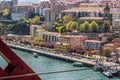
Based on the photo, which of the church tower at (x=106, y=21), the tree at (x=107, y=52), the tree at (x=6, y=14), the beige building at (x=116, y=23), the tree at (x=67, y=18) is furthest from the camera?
the tree at (x=6, y=14)

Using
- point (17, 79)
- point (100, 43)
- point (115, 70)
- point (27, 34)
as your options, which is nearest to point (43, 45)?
point (100, 43)

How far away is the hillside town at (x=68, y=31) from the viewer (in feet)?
26.0

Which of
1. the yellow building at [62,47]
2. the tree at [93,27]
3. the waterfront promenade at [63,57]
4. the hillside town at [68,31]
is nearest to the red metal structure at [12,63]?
the waterfront promenade at [63,57]

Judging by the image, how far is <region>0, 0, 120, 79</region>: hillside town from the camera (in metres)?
7.93

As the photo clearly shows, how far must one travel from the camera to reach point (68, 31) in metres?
10.1

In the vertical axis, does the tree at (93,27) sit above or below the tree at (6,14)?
above

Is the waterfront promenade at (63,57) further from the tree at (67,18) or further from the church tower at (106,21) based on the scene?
the tree at (67,18)

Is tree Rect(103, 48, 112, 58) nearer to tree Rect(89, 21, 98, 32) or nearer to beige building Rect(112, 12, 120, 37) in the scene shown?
beige building Rect(112, 12, 120, 37)

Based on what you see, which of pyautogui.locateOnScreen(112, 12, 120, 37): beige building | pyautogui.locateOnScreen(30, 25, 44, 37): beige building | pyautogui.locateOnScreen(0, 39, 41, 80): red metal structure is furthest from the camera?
pyautogui.locateOnScreen(30, 25, 44, 37): beige building

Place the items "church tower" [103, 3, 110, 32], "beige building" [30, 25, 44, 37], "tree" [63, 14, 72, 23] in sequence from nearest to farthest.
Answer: "church tower" [103, 3, 110, 32], "beige building" [30, 25, 44, 37], "tree" [63, 14, 72, 23]

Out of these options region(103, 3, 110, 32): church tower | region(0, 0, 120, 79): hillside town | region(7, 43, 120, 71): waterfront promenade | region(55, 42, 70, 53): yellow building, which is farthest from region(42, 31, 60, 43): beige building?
region(103, 3, 110, 32): church tower

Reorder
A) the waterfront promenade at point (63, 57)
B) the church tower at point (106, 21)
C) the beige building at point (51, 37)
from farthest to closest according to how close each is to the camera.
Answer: the church tower at point (106, 21)
the beige building at point (51, 37)
the waterfront promenade at point (63, 57)

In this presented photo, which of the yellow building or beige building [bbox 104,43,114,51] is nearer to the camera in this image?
beige building [bbox 104,43,114,51]

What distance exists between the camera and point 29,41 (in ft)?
32.6
